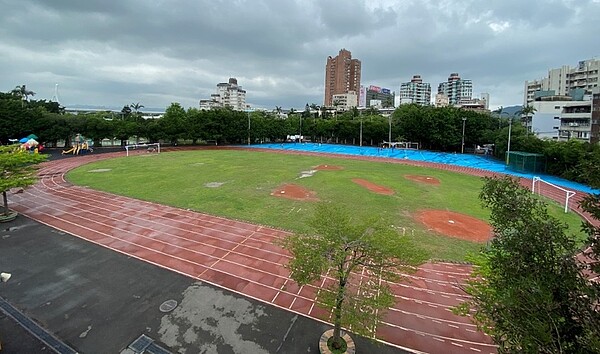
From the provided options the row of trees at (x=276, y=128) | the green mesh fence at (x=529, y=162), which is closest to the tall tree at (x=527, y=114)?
the row of trees at (x=276, y=128)

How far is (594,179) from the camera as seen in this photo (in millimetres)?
4578

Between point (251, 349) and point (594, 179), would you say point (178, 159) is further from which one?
point (594, 179)

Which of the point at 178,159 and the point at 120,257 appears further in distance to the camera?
the point at 178,159

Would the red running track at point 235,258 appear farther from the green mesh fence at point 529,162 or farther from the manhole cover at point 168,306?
the green mesh fence at point 529,162

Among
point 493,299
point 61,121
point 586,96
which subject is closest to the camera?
point 493,299

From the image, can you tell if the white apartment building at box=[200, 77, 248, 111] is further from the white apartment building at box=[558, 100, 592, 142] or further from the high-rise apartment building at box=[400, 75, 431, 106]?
the white apartment building at box=[558, 100, 592, 142]

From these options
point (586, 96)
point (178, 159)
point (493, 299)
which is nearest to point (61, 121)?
point (178, 159)

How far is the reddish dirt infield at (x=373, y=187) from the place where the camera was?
90.7ft

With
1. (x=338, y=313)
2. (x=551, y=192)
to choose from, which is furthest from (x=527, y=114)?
(x=338, y=313)

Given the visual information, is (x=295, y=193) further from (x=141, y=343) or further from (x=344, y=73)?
(x=344, y=73)

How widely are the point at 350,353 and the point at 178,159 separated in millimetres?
41723

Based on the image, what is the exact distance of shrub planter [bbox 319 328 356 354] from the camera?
927 centimetres

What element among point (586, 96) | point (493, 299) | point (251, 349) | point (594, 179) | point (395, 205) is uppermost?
point (586, 96)

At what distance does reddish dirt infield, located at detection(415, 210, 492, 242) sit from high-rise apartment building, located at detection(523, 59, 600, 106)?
189 ft
